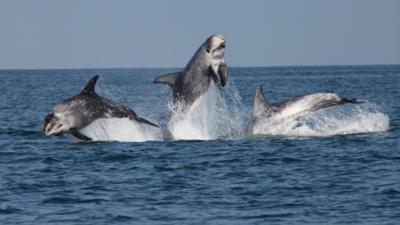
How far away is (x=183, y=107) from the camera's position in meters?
29.9

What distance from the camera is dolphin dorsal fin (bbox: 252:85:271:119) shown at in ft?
103

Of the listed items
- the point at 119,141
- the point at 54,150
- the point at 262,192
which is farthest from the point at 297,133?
the point at 262,192

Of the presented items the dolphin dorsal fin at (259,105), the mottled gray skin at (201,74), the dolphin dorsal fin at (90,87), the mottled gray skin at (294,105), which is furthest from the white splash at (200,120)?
the dolphin dorsal fin at (90,87)

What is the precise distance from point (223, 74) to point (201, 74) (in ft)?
4.76

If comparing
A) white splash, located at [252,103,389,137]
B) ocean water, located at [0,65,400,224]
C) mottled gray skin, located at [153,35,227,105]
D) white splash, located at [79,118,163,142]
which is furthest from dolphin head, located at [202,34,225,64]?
white splash, located at [252,103,389,137]

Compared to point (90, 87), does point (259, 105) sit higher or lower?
lower

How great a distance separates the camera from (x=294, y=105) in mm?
31547

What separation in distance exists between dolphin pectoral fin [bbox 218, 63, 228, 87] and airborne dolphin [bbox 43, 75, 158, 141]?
8.94 feet

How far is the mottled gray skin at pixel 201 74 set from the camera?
2801cm

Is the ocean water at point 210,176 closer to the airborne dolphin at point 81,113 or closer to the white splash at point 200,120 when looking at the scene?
the white splash at point 200,120

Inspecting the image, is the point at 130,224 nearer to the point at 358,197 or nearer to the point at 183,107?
the point at 358,197

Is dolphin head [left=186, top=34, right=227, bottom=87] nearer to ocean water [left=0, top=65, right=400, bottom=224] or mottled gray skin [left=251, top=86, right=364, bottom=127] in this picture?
ocean water [left=0, top=65, right=400, bottom=224]

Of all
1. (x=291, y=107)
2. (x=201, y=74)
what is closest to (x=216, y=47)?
(x=201, y=74)

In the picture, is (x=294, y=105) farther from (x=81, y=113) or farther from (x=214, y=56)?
(x=81, y=113)
